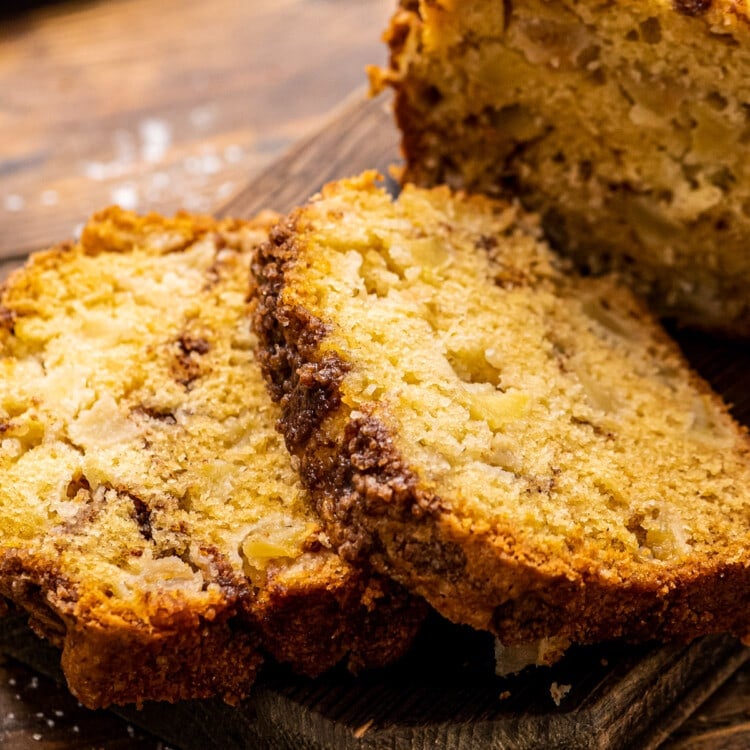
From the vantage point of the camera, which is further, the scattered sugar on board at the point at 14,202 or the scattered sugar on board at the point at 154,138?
the scattered sugar on board at the point at 154,138

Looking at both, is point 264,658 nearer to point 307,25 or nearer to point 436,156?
point 436,156

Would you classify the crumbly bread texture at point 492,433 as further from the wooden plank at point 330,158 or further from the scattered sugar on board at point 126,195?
the scattered sugar on board at point 126,195

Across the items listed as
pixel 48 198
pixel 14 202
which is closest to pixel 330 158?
pixel 48 198

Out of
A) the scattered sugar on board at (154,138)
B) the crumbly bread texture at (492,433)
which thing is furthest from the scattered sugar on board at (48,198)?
the crumbly bread texture at (492,433)

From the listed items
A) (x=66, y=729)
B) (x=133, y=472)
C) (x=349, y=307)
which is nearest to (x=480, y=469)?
(x=349, y=307)

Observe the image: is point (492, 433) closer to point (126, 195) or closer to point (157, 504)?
point (157, 504)

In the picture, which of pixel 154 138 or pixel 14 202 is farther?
pixel 154 138
